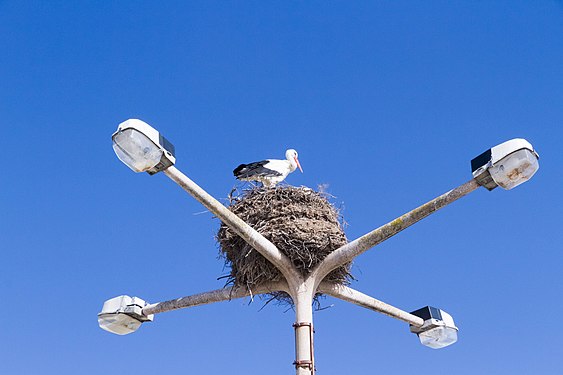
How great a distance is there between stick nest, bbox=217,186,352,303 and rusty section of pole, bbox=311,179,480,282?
11.9 inches

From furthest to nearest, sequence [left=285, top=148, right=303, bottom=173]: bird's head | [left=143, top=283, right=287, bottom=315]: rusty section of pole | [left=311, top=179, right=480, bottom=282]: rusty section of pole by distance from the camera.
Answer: [left=285, top=148, right=303, bottom=173]: bird's head, [left=143, top=283, right=287, bottom=315]: rusty section of pole, [left=311, top=179, right=480, bottom=282]: rusty section of pole

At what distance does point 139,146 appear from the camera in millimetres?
7242

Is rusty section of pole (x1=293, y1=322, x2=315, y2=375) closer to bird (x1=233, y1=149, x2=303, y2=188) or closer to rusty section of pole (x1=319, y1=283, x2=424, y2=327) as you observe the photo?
rusty section of pole (x1=319, y1=283, x2=424, y2=327)

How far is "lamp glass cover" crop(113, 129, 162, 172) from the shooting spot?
7.23 m

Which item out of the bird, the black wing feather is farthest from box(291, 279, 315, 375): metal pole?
the black wing feather

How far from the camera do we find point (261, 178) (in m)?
11.2

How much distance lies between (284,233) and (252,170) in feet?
8.42

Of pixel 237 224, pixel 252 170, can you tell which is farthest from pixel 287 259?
pixel 252 170

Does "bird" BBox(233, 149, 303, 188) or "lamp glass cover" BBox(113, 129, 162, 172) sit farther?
"bird" BBox(233, 149, 303, 188)

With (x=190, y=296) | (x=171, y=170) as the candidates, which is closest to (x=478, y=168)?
(x=171, y=170)

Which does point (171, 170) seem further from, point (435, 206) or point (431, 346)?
point (431, 346)

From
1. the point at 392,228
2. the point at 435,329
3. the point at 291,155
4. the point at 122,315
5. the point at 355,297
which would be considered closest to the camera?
the point at 392,228

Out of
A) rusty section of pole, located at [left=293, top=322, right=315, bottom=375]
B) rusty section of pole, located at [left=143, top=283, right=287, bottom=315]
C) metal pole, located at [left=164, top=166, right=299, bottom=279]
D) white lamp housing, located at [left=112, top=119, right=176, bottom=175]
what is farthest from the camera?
rusty section of pole, located at [left=143, top=283, right=287, bottom=315]

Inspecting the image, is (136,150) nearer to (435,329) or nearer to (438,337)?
(435,329)
